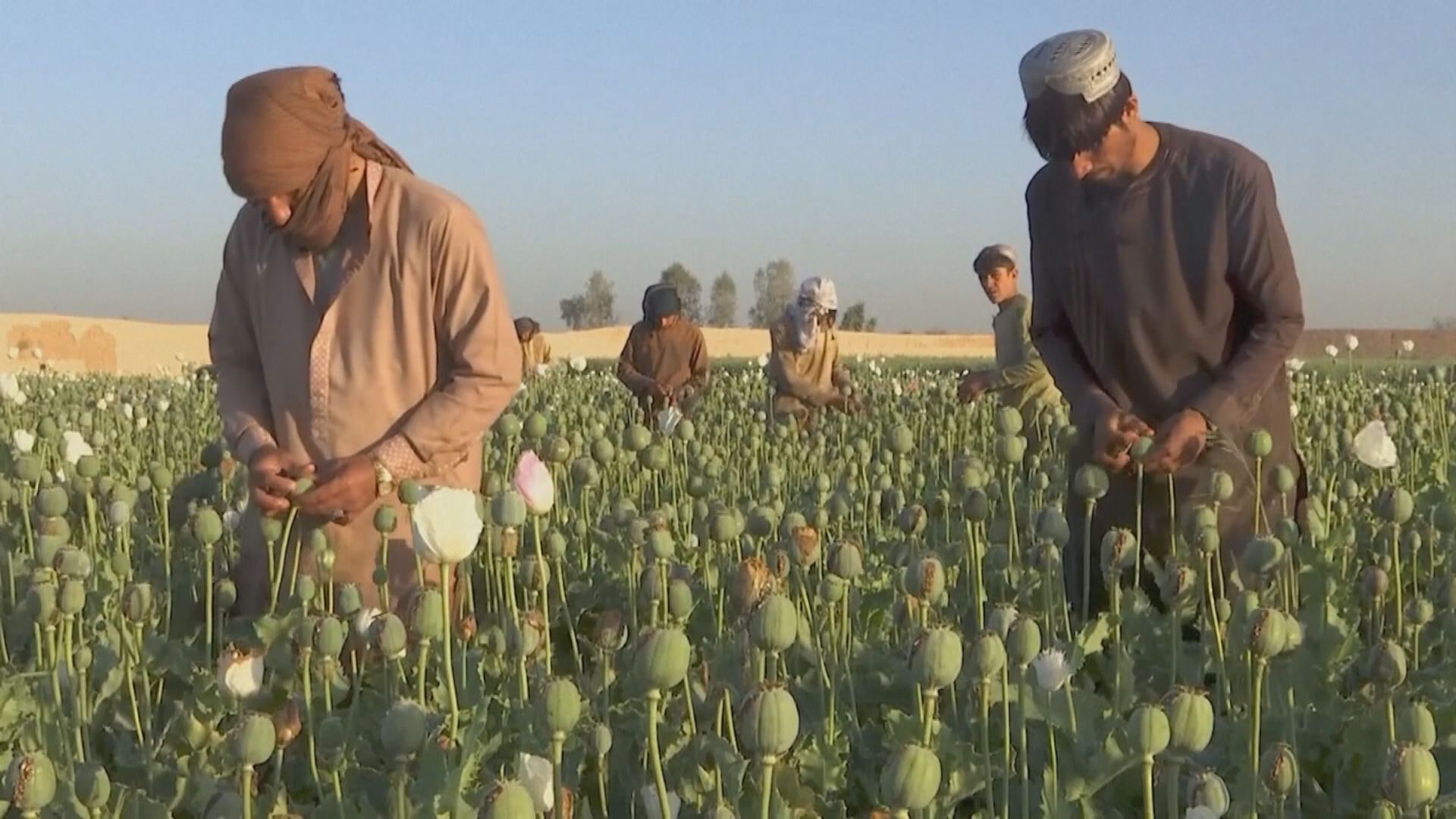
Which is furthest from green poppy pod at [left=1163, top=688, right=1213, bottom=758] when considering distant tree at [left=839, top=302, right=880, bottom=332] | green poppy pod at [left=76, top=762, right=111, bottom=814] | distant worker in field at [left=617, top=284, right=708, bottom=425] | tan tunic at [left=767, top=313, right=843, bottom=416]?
distant tree at [left=839, top=302, right=880, bottom=332]

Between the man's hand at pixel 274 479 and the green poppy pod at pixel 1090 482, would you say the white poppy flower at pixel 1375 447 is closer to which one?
the green poppy pod at pixel 1090 482

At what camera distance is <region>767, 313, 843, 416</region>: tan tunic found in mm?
7324

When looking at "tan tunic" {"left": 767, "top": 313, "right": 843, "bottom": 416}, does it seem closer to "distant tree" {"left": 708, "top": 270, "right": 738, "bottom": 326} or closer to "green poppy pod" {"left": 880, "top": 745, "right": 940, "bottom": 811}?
"green poppy pod" {"left": 880, "top": 745, "right": 940, "bottom": 811}

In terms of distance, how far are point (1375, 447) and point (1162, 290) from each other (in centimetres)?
70

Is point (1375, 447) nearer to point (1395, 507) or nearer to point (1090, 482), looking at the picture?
point (1395, 507)

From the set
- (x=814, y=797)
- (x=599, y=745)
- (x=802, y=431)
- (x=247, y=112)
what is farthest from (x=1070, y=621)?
(x=802, y=431)

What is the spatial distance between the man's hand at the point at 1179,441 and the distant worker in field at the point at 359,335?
1.31 meters

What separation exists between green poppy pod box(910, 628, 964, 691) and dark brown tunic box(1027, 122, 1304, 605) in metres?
1.55

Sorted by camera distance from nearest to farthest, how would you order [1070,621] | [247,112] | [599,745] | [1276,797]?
[1276,797]
[599,745]
[247,112]
[1070,621]

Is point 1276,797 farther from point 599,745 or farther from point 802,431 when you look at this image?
point 802,431

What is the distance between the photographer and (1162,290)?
2.94 meters

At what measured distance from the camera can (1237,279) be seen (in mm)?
2906

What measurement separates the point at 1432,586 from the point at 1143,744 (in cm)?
151

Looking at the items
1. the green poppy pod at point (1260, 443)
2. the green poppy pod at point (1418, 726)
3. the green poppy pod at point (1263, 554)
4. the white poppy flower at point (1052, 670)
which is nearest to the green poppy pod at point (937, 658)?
the white poppy flower at point (1052, 670)
